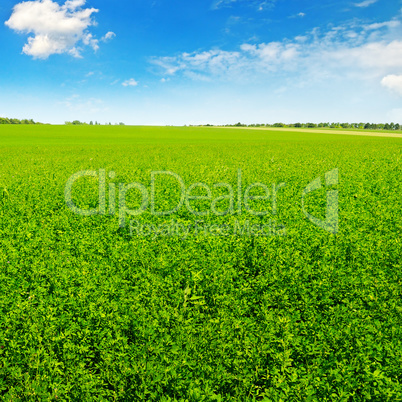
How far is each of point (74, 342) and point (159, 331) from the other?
121cm

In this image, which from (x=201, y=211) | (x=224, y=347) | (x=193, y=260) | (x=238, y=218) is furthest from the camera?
(x=201, y=211)

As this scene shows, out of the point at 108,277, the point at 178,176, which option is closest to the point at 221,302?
the point at 108,277

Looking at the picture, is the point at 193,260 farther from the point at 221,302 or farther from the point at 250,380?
the point at 250,380

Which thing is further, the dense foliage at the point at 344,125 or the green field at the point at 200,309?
the dense foliage at the point at 344,125

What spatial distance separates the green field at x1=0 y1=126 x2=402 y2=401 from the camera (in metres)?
3.50

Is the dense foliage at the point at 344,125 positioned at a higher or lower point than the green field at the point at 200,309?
higher

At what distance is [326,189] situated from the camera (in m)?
12.0

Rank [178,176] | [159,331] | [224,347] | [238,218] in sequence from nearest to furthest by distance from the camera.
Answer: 1. [224,347]
2. [159,331]
3. [238,218]
4. [178,176]

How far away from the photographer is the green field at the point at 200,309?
3502 mm

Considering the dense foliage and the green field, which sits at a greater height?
the dense foliage

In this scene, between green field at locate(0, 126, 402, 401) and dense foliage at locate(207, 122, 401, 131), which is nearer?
green field at locate(0, 126, 402, 401)

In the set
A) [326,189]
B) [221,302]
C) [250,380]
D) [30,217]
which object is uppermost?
[326,189]

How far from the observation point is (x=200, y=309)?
16.3ft

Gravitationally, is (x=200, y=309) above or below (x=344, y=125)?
below
